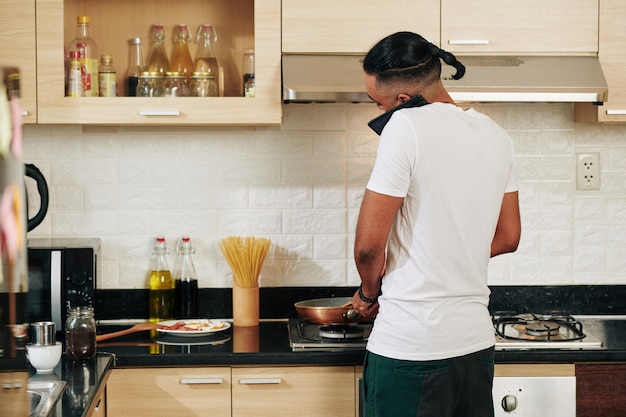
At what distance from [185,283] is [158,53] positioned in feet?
2.66

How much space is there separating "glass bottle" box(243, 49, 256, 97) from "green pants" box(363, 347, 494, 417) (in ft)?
3.46

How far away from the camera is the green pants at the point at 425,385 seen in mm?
2051

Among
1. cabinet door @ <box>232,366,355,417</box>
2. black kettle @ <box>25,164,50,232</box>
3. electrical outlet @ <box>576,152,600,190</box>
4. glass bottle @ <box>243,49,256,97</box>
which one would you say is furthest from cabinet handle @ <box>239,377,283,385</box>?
electrical outlet @ <box>576,152,600,190</box>

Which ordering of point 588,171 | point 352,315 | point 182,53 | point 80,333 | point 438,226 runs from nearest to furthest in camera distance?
point 438,226 → point 80,333 → point 352,315 → point 182,53 → point 588,171

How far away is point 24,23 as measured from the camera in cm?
266

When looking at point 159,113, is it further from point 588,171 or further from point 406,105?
point 588,171

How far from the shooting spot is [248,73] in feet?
9.25

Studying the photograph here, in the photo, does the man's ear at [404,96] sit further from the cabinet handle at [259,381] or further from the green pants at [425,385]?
the cabinet handle at [259,381]

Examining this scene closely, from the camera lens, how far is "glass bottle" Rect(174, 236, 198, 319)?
3025 millimetres

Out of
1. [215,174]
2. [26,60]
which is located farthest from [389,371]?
[26,60]

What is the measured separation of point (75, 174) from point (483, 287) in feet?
5.31

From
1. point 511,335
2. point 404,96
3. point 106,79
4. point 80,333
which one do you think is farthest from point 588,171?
point 80,333

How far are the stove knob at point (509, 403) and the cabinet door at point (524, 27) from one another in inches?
43.0

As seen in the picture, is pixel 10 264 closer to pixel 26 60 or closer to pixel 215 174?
pixel 26 60
